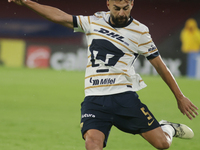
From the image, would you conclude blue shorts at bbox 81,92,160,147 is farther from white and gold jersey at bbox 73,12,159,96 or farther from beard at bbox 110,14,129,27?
beard at bbox 110,14,129,27

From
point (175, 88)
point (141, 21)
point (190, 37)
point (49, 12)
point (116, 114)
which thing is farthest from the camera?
point (141, 21)

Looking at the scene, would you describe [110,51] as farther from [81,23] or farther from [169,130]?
[169,130]

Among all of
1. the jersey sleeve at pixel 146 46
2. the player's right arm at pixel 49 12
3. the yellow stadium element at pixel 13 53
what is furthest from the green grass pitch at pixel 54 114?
the yellow stadium element at pixel 13 53

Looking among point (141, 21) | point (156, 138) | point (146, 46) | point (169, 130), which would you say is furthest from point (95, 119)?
point (141, 21)

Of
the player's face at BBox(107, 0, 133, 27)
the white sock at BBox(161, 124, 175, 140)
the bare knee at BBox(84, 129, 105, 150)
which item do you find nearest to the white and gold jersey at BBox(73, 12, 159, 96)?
the player's face at BBox(107, 0, 133, 27)

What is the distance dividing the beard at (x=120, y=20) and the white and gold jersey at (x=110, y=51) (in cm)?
4

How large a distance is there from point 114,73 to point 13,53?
14.9m

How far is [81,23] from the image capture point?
3.85 meters

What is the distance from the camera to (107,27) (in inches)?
154

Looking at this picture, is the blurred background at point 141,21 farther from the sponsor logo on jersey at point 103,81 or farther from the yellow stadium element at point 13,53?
the sponsor logo on jersey at point 103,81

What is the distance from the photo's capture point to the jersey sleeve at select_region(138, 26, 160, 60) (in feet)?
12.9

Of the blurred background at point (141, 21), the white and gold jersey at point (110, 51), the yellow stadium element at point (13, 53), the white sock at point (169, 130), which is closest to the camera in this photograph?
the white and gold jersey at point (110, 51)

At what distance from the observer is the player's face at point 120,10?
12.2 feet

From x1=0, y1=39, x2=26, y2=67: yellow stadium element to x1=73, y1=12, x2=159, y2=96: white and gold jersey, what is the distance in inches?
557
